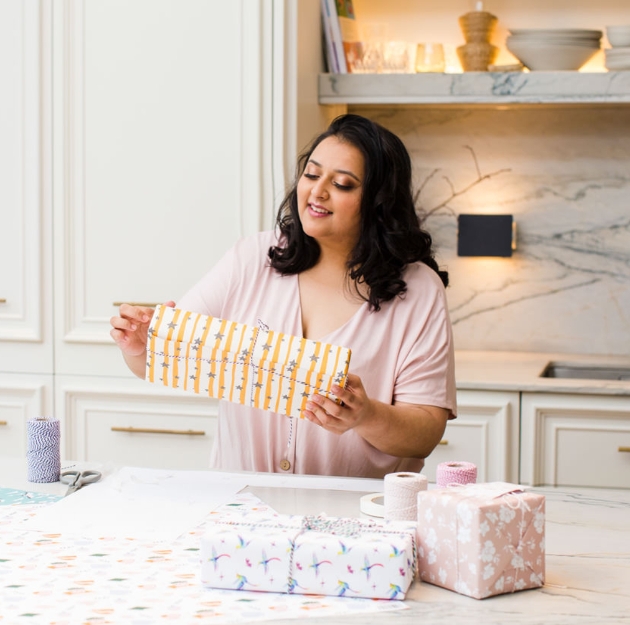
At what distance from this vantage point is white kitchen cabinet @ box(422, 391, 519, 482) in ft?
8.49

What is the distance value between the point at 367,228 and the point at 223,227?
0.87 m

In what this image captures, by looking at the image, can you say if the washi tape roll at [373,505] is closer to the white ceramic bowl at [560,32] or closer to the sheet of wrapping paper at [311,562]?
the sheet of wrapping paper at [311,562]

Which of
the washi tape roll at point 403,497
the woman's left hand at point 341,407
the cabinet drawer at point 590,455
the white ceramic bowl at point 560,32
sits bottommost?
the cabinet drawer at point 590,455

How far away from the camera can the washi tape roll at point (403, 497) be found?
56.5 inches

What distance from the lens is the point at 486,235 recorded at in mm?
3189

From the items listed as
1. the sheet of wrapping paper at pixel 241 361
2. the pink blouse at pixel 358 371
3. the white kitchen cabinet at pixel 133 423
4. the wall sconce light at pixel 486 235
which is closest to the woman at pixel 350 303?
the pink blouse at pixel 358 371

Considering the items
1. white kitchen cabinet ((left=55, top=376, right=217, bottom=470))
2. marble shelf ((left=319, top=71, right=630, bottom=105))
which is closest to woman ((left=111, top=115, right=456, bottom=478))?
white kitchen cabinet ((left=55, top=376, right=217, bottom=470))

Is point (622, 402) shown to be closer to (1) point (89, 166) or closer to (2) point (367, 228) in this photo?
(2) point (367, 228)

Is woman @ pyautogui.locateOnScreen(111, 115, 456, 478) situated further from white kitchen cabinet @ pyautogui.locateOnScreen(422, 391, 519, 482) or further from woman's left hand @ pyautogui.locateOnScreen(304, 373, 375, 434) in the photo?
white kitchen cabinet @ pyautogui.locateOnScreen(422, 391, 519, 482)

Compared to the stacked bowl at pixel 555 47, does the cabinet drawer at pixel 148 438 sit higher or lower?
lower

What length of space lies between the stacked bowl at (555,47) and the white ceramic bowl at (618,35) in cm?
3

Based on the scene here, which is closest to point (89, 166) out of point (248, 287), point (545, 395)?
point (248, 287)

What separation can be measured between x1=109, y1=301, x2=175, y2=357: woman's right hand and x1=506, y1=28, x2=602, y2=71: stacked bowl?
1660 mm

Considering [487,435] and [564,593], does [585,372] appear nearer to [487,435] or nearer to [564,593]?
[487,435]
